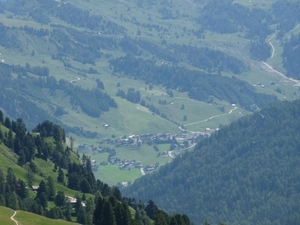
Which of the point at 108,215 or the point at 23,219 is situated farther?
the point at 108,215

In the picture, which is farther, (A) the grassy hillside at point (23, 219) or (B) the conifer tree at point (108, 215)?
(B) the conifer tree at point (108, 215)

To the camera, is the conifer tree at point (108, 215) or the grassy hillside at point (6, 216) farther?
the conifer tree at point (108, 215)

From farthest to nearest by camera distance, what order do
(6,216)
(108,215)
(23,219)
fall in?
(108,215) → (23,219) → (6,216)

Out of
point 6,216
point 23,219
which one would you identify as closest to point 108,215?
point 23,219

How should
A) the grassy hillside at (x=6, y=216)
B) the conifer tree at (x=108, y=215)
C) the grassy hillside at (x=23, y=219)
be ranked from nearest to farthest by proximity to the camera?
the grassy hillside at (x=6, y=216) < the grassy hillside at (x=23, y=219) < the conifer tree at (x=108, y=215)

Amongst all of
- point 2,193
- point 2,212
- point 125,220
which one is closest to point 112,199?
point 125,220

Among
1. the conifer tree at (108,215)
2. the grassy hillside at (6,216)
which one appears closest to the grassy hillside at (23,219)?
the grassy hillside at (6,216)

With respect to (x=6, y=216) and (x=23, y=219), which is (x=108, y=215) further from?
(x=6, y=216)

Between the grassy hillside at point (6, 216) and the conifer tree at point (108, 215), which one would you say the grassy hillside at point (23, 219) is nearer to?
the grassy hillside at point (6, 216)

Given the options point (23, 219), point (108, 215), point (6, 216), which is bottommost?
point (23, 219)

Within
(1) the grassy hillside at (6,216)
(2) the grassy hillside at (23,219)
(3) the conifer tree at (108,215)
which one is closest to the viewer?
(1) the grassy hillside at (6,216)

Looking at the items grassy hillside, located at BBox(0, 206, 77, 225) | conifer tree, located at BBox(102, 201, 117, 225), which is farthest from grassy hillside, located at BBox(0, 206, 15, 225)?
conifer tree, located at BBox(102, 201, 117, 225)

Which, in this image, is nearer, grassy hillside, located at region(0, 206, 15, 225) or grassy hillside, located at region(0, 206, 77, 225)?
grassy hillside, located at region(0, 206, 15, 225)

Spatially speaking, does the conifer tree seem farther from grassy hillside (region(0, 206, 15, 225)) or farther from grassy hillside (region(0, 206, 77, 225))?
grassy hillside (region(0, 206, 15, 225))
